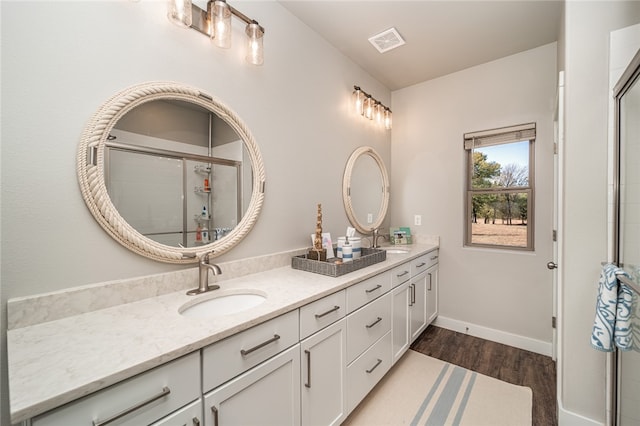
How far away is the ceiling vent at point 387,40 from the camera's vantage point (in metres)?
2.15

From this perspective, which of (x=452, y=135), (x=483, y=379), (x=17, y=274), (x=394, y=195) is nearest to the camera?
(x=17, y=274)

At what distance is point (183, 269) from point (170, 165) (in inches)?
21.1

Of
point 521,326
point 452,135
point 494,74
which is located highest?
point 494,74

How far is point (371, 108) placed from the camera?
273 cm

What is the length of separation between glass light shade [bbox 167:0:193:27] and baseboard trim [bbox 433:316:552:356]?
3.27 m

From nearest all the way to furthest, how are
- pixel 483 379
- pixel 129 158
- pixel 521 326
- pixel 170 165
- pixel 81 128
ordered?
pixel 81 128 < pixel 129 158 < pixel 170 165 < pixel 483 379 < pixel 521 326

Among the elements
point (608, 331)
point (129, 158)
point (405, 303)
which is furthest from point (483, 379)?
point (129, 158)

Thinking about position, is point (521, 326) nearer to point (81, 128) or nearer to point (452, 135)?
point (452, 135)

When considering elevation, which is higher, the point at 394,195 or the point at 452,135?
the point at 452,135

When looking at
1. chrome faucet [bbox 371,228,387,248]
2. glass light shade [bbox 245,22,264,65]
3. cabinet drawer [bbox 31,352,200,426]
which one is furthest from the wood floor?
glass light shade [bbox 245,22,264,65]

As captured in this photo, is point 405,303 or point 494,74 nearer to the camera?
point 405,303

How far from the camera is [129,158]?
1.21 m

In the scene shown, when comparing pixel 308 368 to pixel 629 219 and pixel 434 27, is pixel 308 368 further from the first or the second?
pixel 434 27

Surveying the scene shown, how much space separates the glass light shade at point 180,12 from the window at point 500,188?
259 cm
